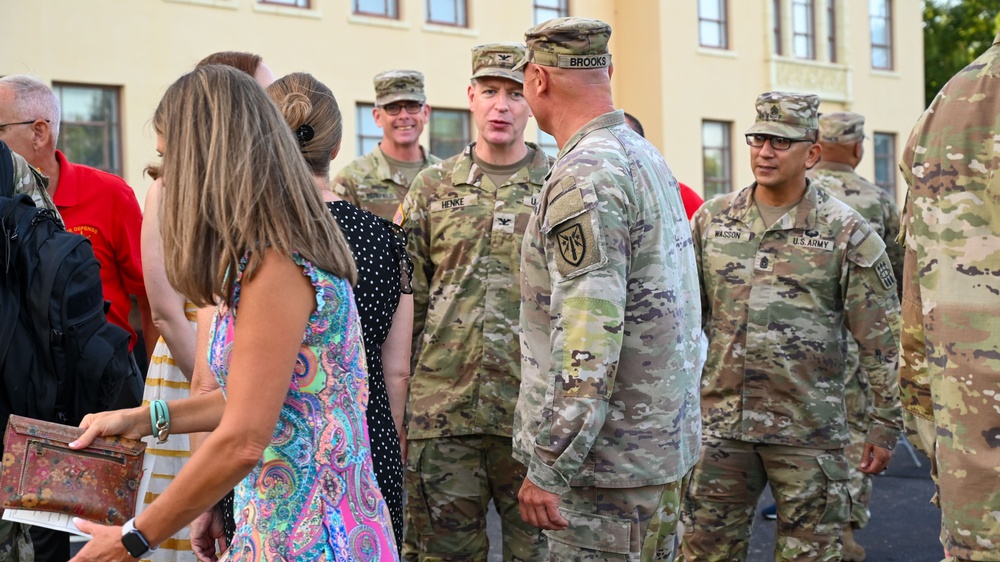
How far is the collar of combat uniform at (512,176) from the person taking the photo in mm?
4832

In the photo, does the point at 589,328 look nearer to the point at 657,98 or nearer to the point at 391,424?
the point at 391,424

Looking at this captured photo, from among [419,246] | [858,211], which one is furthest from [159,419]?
[858,211]

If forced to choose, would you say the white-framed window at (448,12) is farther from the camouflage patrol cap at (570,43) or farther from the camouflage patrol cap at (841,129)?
the camouflage patrol cap at (570,43)

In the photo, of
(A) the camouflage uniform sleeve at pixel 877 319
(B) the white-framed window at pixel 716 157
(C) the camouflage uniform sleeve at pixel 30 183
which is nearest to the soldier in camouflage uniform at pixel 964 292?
(A) the camouflage uniform sleeve at pixel 877 319

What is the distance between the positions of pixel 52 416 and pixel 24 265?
18.0 inches

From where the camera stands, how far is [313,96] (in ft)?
10.7

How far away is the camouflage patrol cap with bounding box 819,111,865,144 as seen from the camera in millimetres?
7574

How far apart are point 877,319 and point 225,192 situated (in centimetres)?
322

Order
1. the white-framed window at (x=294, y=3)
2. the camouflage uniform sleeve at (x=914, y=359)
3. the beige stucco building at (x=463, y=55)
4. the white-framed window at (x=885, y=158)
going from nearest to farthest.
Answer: the camouflage uniform sleeve at (x=914, y=359) → the beige stucco building at (x=463, y=55) → the white-framed window at (x=294, y=3) → the white-framed window at (x=885, y=158)

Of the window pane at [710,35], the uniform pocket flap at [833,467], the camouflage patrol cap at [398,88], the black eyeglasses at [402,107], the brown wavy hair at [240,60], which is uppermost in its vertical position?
the window pane at [710,35]

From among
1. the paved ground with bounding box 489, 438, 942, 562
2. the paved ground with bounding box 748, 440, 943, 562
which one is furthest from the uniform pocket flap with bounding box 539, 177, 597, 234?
the paved ground with bounding box 748, 440, 943, 562

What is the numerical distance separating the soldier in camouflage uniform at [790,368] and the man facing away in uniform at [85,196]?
2374 millimetres

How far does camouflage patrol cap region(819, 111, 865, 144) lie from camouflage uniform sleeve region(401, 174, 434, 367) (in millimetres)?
3613

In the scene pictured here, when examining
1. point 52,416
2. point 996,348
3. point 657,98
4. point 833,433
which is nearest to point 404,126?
point 833,433
